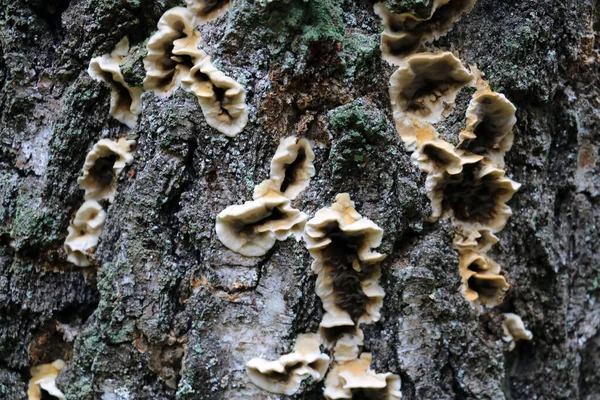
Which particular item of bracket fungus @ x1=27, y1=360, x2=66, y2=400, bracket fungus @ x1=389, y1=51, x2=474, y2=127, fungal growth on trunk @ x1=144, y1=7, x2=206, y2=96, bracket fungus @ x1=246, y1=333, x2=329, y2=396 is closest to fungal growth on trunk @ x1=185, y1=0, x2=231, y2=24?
fungal growth on trunk @ x1=144, y1=7, x2=206, y2=96

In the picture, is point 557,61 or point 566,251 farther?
point 566,251

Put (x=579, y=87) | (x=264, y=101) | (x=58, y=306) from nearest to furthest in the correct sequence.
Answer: (x=264, y=101)
(x=58, y=306)
(x=579, y=87)

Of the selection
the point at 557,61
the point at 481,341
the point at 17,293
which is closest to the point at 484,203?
the point at 481,341

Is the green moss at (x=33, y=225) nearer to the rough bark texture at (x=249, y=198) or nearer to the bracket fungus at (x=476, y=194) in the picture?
the rough bark texture at (x=249, y=198)

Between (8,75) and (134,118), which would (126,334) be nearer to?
(134,118)

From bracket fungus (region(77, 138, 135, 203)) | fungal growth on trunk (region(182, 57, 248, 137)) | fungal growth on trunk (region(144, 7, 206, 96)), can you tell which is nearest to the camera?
fungal growth on trunk (region(182, 57, 248, 137))

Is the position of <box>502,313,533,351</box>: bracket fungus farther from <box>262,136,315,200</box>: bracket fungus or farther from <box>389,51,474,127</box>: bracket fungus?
<box>262,136,315,200</box>: bracket fungus

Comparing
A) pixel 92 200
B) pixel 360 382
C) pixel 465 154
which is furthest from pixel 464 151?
pixel 92 200

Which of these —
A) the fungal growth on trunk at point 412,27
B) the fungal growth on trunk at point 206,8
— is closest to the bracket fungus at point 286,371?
the fungal growth on trunk at point 412,27

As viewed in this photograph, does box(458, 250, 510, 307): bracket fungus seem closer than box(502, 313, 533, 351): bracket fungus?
Yes
